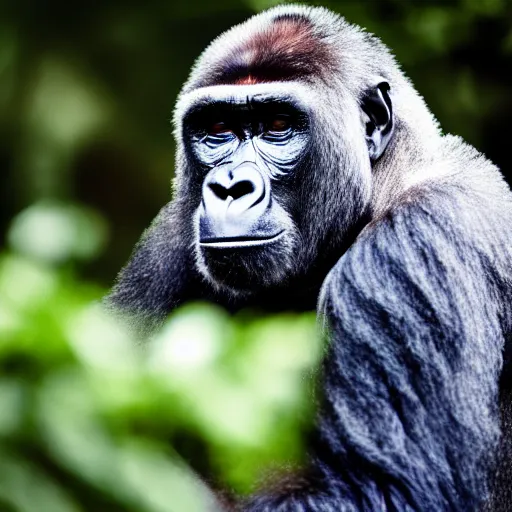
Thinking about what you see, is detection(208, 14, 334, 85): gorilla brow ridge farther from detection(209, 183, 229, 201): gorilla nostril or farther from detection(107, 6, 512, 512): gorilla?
detection(209, 183, 229, 201): gorilla nostril

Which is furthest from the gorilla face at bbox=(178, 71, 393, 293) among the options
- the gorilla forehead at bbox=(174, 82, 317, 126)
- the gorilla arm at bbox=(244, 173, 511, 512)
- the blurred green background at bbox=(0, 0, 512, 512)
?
the gorilla arm at bbox=(244, 173, 511, 512)

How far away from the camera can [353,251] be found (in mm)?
3480

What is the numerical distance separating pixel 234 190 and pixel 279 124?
49 centimetres

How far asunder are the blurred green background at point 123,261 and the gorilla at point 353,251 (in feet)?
0.61

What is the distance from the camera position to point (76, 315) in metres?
1.24

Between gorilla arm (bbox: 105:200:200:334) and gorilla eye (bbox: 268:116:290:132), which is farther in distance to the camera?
gorilla arm (bbox: 105:200:200:334)

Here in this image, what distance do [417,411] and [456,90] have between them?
10.3ft

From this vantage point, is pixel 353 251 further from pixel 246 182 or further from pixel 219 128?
pixel 219 128

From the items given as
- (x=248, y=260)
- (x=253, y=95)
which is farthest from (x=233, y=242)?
(x=253, y=95)

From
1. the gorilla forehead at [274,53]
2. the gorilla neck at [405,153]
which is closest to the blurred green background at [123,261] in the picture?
the gorilla neck at [405,153]

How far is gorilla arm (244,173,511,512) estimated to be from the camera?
3166 millimetres

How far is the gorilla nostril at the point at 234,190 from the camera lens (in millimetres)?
3664

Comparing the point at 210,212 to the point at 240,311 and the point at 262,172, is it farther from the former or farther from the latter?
the point at 240,311

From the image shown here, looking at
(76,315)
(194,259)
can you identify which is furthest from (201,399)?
(194,259)
